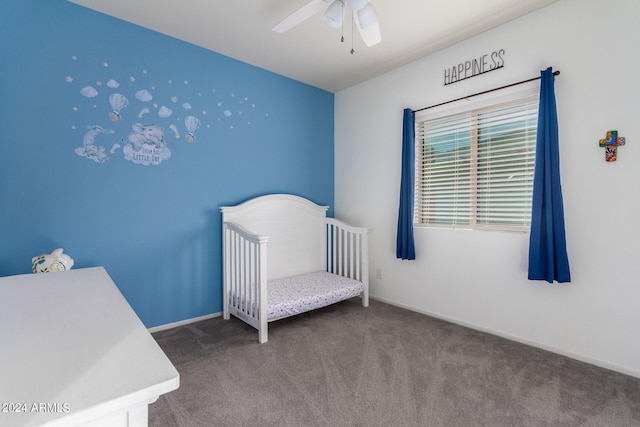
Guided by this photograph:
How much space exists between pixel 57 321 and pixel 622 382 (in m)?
2.66

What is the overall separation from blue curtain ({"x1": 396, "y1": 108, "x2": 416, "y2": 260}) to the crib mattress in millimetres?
567

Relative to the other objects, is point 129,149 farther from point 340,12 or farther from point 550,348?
point 550,348

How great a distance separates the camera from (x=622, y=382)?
175 centimetres

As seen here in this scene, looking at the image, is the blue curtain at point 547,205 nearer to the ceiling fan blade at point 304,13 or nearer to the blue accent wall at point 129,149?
the ceiling fan blade at point 304,13

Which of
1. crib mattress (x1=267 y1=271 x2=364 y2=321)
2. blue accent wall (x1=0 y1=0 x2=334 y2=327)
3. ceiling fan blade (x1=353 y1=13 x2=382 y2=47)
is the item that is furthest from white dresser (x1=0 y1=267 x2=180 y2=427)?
ceiling fan blade (x1=353 y1=13 x2=382 y2=47)

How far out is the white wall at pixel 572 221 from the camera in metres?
1.82

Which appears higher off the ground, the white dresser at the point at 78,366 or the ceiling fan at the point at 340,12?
the ceiling fan at the point at 340,12

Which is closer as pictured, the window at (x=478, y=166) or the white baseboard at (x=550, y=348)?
the white baseboard at (x=550, y=348)

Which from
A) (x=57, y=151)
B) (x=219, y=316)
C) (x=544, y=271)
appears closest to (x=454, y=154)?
(x=544, y=271)

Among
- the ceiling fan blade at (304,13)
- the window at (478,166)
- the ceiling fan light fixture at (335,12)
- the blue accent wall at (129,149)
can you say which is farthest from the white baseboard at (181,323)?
the ceiling fan light fixture at (335,12)

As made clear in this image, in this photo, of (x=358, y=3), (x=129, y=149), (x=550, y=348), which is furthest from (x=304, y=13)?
(x=550, y=348)

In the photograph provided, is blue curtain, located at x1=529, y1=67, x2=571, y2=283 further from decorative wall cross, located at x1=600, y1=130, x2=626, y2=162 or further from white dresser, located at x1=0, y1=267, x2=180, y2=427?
white dresser, located at x1=0, y1=267, x2=180, y2=427

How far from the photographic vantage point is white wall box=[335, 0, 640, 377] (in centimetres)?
182

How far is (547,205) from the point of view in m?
2.00
